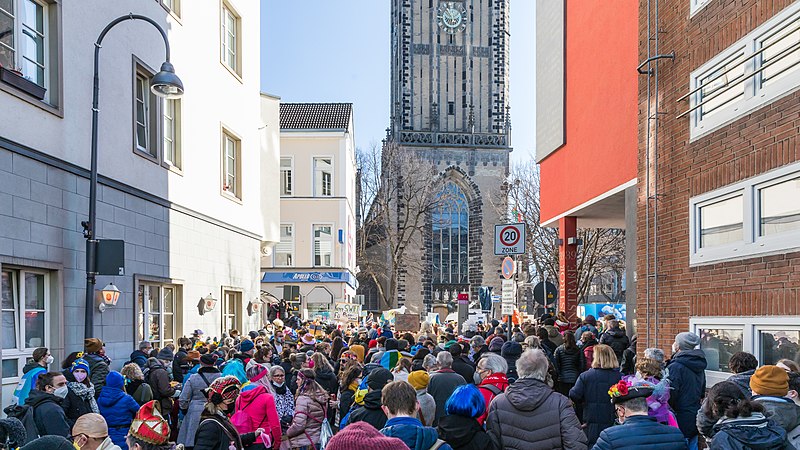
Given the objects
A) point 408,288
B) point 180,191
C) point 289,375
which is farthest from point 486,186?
point 289,375

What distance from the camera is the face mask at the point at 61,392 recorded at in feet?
A: 24.8

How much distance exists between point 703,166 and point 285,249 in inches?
1370

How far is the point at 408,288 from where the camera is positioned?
75.9 m

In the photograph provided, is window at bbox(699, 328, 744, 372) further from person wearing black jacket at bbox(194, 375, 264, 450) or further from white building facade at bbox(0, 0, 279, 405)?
white building facade at bbox(0, 0, 279, 405)

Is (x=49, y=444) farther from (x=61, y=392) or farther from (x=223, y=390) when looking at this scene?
(x=61, y=392)

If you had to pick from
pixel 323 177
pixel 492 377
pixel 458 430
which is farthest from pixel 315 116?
pixel 458 430

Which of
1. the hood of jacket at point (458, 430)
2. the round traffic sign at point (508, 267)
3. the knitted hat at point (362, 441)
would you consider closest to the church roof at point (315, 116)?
the round traffic sign at point (508, 267)

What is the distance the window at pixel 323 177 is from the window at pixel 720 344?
34597 millimetres

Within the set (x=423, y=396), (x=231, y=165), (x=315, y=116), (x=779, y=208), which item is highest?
(x=315, y=116)

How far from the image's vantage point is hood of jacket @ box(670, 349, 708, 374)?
876cm

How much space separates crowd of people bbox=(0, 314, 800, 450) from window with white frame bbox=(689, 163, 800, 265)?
205 centimetres

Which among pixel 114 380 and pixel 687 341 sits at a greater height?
pixel 687 341

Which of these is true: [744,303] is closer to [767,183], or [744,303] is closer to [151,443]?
[767,183]

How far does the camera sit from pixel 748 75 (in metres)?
10.5
